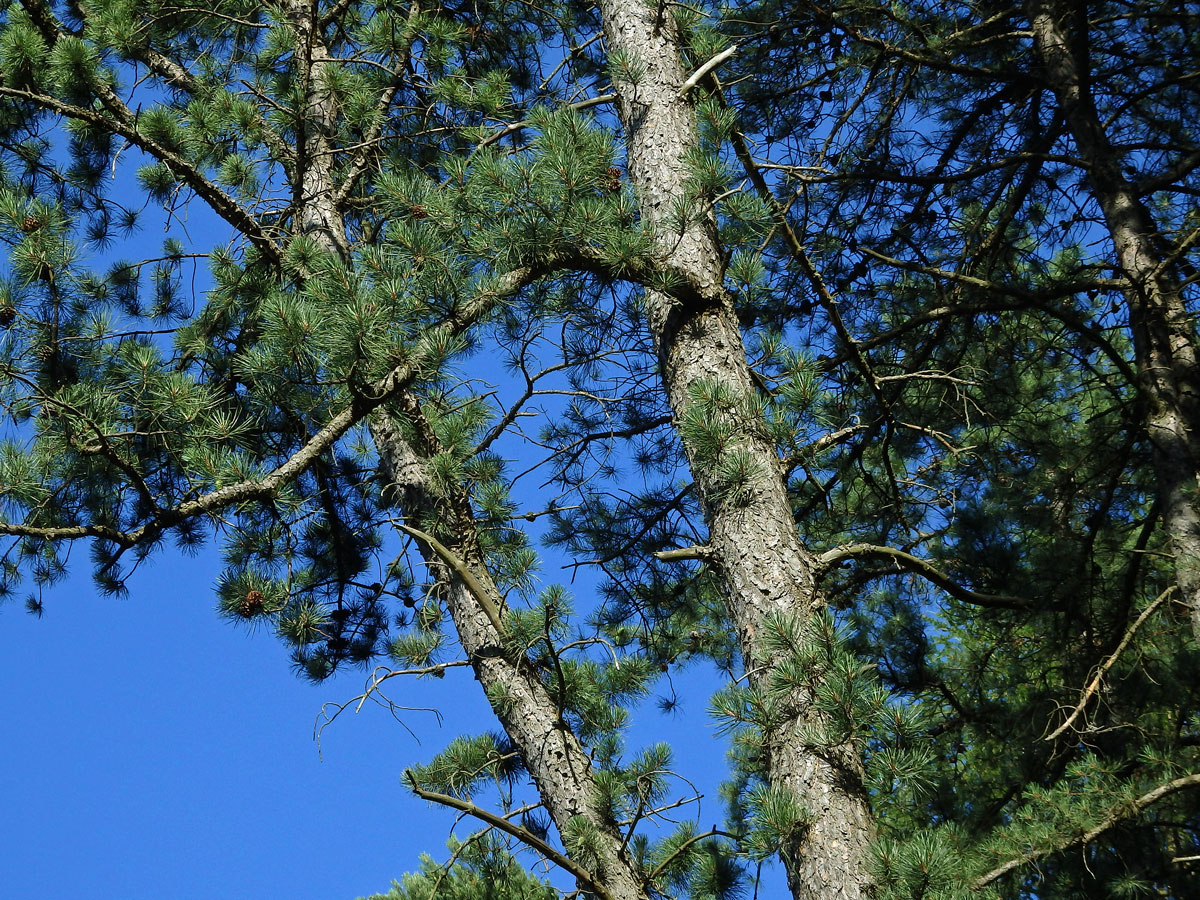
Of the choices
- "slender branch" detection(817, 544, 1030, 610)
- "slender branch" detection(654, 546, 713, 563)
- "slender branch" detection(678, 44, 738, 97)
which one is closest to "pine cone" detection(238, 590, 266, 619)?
"slender branch" detection(654, 546, 713, 563)

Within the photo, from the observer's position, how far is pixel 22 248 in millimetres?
4672

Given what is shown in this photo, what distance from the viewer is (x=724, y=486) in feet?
12.1

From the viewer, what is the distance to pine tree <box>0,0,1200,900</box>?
3615mm

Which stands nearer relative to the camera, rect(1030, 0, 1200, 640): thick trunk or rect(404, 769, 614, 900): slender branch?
rect(404, 769, 614, 900): slender branch

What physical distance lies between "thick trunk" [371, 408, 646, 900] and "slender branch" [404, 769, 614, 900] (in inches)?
1.5

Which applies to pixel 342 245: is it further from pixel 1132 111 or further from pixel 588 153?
pixel 1132 111

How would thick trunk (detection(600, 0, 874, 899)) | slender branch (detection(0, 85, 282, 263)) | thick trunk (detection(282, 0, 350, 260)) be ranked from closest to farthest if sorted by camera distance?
thick trunk (detection(600, 0, 874, 899)) < slender branch (detection(0, 85, 282, 263)) < thick trunk (detection(282, 0, 350, 260))

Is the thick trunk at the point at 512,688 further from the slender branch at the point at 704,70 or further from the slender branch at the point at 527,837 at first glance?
the slender branch at the point at 704,70

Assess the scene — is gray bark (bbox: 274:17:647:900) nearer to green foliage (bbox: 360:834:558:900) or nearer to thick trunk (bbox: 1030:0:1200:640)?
green foliage (bbox: 360:834:558:900)

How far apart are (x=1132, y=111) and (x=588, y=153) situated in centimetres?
366

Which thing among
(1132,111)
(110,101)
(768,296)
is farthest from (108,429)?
(1132,111)

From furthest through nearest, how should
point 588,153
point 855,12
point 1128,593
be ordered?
point 855,12 < point 1128,593 < point 588,153

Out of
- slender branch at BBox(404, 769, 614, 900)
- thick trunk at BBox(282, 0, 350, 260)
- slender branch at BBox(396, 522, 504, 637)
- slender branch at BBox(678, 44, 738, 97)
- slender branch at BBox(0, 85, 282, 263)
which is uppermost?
thick trunk at BBox(282, 0, 350, 260)

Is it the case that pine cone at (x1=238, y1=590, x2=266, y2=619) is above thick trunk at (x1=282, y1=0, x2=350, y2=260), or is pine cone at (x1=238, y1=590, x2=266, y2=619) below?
below
